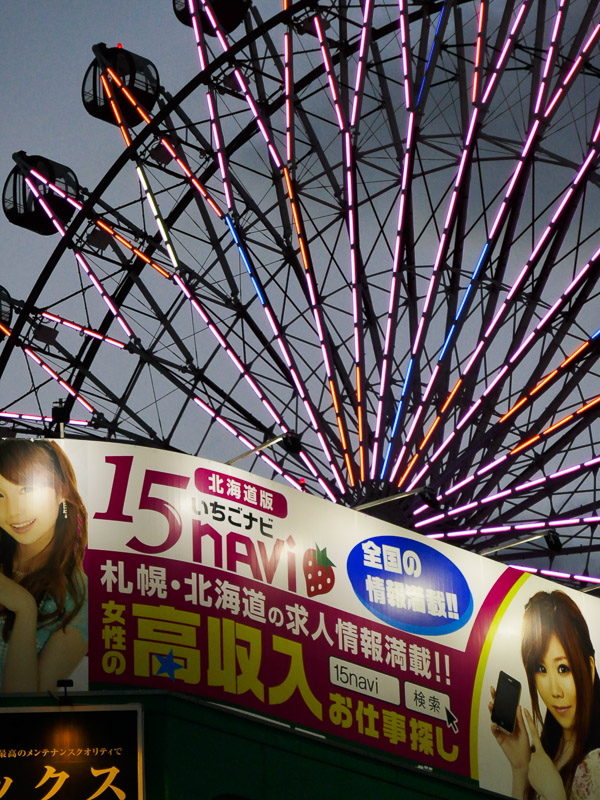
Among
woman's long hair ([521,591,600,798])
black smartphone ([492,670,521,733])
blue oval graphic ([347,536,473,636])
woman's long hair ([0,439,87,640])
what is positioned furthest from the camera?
woman's long hair ([521,591,600,798])

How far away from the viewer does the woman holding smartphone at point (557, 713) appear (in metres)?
15.0

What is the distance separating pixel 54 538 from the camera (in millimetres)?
13031

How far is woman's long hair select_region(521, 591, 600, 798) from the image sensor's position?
15.3 metres

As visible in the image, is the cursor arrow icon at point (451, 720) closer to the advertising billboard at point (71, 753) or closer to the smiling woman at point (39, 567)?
the advertising billboard at point (71, 753)

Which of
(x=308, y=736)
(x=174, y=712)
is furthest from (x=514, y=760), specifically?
(x=174, y=712)

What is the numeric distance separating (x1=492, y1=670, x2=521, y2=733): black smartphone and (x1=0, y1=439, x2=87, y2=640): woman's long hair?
16.5ft

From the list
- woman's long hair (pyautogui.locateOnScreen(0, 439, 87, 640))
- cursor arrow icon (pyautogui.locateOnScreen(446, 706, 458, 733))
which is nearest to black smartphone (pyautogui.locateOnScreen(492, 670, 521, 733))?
cursor arrow icon (pyautogui.locateOnScreen(446, 706, 458, 733))

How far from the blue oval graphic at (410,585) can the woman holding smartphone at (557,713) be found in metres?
1.03

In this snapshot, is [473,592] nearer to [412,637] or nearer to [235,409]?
[412,637]

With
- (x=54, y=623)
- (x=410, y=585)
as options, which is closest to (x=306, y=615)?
(x=410, y=585)

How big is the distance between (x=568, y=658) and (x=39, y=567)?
6518mm

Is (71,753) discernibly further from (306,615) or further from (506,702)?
(506,702)

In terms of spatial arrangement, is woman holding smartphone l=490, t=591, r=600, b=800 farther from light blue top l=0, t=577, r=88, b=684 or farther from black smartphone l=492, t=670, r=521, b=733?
light blue top l=0, t=577, r=88, b=684

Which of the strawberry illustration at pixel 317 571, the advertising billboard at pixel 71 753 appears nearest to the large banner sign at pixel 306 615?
the strawberry illustration at pixel 317 571
